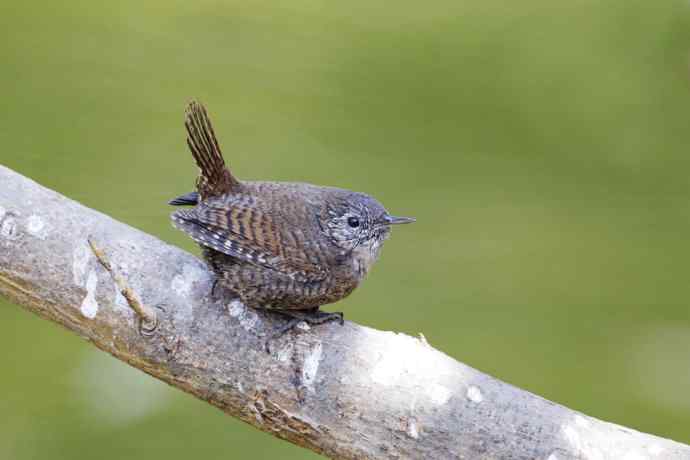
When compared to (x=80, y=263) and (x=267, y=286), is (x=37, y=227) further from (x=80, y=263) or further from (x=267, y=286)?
(x=267, y=286)

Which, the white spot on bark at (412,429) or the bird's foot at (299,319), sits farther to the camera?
the bird's foot at (299,319)

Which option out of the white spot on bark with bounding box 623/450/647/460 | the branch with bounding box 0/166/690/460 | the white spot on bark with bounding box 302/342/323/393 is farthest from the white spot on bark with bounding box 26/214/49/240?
the white spot on bark with bounding box 623/450/647/460

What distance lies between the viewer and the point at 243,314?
6.03 ft

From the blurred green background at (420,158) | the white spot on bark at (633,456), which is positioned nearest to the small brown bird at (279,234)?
the white spot on bark at (633,456)

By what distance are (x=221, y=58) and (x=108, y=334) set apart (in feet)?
6.28

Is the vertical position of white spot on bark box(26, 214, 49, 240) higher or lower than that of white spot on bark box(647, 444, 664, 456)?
lower

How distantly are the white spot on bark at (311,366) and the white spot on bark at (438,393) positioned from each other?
248 millimetres

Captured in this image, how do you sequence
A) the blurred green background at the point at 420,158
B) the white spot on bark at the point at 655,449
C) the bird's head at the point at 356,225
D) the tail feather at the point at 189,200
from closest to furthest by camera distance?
the white spot on bark at the point at 655,449 → the bird's head at the point at 356,225 → the tail feather at the point at 189,200 → the blurred green background at the point at 420,158

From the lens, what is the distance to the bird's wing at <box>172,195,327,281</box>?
1836 mm

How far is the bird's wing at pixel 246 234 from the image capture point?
1.84m

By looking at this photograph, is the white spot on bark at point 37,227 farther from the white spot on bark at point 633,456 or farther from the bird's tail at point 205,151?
the white spot on bark at point 633,456

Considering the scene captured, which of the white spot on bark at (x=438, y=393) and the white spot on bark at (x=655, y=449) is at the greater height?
the white spot on bark at (x=655, y=449)

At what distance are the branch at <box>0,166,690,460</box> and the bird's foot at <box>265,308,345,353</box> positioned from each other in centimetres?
2

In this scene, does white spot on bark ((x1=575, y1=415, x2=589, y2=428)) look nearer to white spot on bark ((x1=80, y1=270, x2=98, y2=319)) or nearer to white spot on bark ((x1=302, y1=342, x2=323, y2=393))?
white spot on bark ((x1=302, y1=342, x2=323, y2=393))
